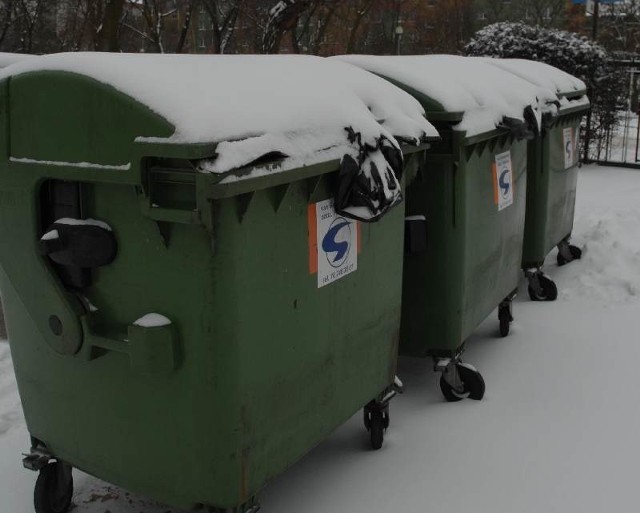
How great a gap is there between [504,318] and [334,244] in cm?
255

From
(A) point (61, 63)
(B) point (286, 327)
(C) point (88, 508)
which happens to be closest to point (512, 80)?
(B) point (286, 327)

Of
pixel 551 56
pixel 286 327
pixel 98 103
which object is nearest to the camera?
pixel 98 103

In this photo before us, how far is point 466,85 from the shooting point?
411cm

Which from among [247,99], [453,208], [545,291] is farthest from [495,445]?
[545,291]

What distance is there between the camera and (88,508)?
3.11m

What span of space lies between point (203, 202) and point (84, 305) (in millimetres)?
717

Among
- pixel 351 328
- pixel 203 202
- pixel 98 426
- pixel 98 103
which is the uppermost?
pixel 98 103

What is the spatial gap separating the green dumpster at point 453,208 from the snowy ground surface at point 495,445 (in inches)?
13.0

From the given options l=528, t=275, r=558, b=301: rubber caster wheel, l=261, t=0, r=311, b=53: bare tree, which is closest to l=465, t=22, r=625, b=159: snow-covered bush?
l=261, t=0, r=311, b=53: bare tree

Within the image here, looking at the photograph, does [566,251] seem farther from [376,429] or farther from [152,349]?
[152,349]

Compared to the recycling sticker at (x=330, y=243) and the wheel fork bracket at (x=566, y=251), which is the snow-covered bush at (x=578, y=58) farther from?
the recycling sticker at (x=330, y=243)

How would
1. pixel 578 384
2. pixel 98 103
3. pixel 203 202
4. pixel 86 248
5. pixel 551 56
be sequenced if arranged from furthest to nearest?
pixel 551 56 < pixel 578 384 < pixel 86 248 < pixel 98 103 < pixel 203 202

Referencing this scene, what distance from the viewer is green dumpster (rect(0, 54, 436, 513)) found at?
2320 millimetres

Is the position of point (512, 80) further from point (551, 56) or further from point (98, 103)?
point (551, 56)
